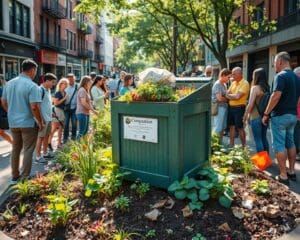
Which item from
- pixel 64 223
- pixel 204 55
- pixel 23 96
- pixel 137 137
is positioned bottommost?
pixel 64 223

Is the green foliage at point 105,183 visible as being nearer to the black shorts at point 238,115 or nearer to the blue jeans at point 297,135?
the black shorts at point 238,115

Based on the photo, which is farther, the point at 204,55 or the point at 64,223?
the point at 204,55

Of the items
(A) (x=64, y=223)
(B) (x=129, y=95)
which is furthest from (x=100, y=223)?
(B) (x=129, y=95)

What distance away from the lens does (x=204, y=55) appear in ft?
170

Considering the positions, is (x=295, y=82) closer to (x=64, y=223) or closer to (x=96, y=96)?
(x=64, y=223)

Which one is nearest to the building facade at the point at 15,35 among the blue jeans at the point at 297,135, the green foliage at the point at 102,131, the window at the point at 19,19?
the window at the point at 19,19

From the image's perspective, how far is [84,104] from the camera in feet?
29.8

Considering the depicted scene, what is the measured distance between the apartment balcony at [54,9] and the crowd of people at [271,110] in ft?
91.0

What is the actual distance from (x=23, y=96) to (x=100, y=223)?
9.14 feet

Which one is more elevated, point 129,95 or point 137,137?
point 129,95

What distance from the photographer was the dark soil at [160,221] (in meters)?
3.88

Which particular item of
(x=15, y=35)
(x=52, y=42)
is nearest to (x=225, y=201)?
(x=15, y=35)

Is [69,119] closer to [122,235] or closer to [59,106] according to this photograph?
[59,106]

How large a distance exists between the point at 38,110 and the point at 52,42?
30.9 meters
